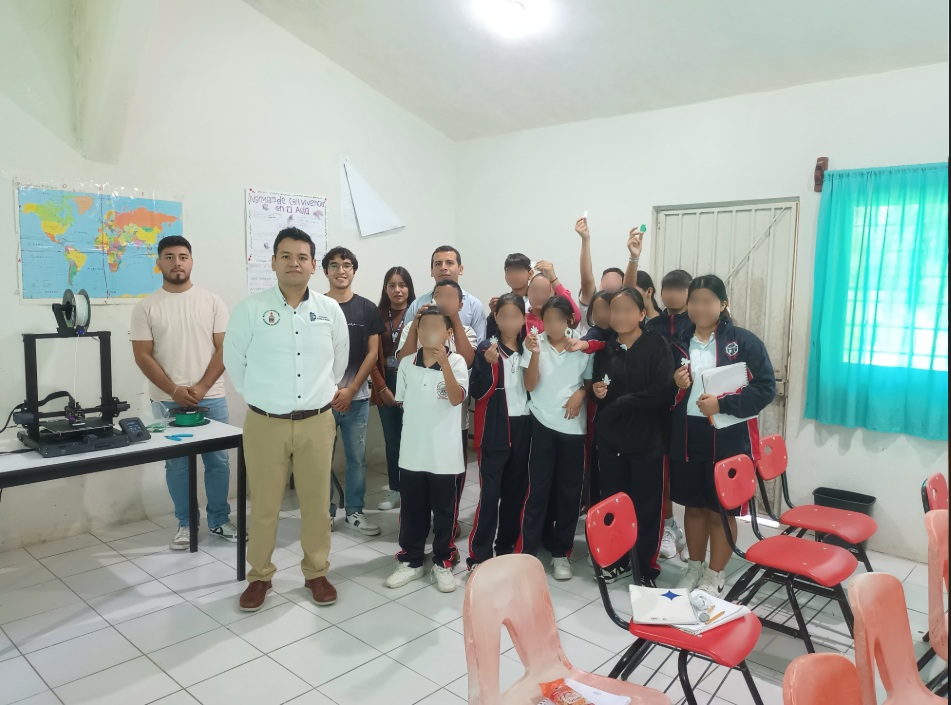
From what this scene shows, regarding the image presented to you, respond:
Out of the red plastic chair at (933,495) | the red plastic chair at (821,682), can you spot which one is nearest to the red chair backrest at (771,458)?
the red plastic chair at (933,495)

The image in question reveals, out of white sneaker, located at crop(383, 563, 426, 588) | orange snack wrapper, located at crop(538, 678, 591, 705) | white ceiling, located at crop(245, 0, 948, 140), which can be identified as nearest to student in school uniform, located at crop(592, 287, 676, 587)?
white sneaker, located at crop(383, 563, 426, 588)

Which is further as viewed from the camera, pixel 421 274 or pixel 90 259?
pixel 421 274

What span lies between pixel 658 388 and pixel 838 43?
2.06 m

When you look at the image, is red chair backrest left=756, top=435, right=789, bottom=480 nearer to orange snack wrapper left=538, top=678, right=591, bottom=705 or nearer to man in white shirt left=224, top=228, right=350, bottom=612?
orange snack wrapper left=538, top=678, right=591, bottom=705

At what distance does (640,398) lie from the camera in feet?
9.70

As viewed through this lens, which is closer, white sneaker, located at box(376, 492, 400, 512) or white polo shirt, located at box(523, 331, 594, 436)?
white polo shirt, located at box(523, 331, 594, 436)

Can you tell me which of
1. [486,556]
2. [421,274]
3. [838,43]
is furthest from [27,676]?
[838,43]

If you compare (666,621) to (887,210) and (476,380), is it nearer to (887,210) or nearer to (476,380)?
(476,380)

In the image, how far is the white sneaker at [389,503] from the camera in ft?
14.1

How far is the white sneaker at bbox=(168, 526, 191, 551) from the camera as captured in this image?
11.6 feet

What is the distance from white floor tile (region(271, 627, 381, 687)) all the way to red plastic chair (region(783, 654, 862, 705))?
68.3 inches

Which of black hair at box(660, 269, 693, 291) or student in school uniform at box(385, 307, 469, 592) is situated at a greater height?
black hair at box(660, 269, 693, 291)

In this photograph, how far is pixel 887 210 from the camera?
11.5 ft

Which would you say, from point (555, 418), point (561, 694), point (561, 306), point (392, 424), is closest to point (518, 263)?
point (561, 306)
